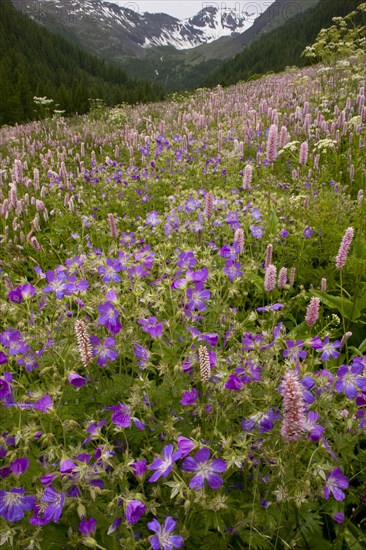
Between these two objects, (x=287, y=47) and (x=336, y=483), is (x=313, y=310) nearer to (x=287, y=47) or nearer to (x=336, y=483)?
(x=336, y=483)

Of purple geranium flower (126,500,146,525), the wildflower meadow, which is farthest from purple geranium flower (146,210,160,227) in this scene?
purple geranium flower (126,500,146,525)

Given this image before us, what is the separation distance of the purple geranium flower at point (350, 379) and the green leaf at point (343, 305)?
159cm

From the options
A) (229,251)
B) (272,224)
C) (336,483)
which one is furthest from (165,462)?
(272,224)

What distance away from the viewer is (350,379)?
1812 millimetres

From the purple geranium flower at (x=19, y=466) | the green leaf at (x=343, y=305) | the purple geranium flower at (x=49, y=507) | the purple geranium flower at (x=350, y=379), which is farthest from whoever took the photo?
the green leaf at (x=343, y=305)

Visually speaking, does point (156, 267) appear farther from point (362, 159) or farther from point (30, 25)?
point (30, 25)

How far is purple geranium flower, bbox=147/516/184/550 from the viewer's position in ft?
4.62

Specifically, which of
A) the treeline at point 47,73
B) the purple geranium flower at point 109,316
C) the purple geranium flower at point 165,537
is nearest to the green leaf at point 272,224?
the purple geranium flower at point 109,316

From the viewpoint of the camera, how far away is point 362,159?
634cm

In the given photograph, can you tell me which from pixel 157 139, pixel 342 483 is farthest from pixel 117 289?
pixel 157 139

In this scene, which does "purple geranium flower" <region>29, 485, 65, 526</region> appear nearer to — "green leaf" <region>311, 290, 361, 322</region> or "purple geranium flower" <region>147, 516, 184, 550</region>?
"purple geranium flower" <region>147, 516, 184, 550</region>

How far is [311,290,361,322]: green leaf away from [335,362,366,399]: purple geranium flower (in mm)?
1587

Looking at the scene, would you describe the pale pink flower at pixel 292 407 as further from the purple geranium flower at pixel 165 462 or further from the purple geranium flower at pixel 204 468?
the purple geranium flower at pixel 165 462

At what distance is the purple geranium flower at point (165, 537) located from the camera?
1.41m
